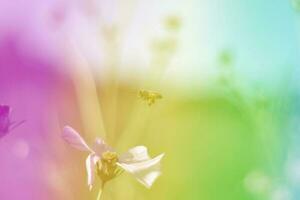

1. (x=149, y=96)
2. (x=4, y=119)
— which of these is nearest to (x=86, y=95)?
(x=149, y=96)

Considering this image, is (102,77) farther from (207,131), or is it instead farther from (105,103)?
(207,131)

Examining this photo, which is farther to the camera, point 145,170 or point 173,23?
point 173,23

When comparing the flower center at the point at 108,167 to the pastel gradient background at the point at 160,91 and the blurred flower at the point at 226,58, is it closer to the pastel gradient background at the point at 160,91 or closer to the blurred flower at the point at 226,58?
the pastel gradient background at the point at 160,91

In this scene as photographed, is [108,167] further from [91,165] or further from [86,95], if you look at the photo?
[86,95]

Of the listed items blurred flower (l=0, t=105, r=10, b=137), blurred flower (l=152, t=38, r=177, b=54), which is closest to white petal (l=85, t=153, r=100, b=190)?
blurred flower (l=0, t=105, r=10, b=137)

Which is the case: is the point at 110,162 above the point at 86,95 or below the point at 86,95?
below

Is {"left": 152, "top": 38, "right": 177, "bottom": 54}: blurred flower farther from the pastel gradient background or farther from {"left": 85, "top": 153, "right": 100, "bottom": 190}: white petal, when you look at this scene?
{"left": 85, "top": 153, "right": 100, "bottom": 190}: white petal

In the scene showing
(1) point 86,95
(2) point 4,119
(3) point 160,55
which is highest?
(3) point 160,55

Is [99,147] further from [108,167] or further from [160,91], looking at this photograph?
[160,91]
